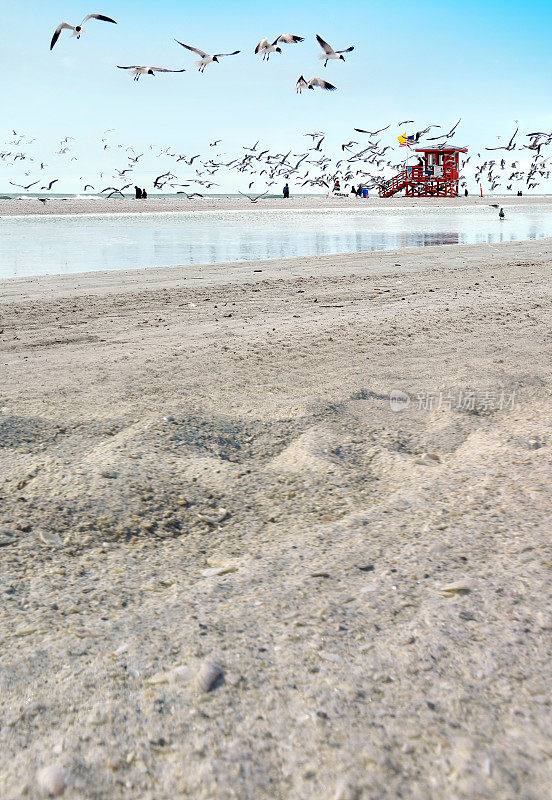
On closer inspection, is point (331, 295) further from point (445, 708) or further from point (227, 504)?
point (445, 708)

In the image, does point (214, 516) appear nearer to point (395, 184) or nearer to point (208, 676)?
point (208, 676)

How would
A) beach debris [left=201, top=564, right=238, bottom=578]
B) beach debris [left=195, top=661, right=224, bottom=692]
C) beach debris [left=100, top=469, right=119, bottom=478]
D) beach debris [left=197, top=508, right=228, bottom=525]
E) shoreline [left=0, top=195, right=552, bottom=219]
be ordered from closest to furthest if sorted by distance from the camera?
1. beach debris [left=195, top=661, right=224, bottom=692]
2. beach debris [left=201, top=564, right=238, bottom=578]
3. beach debris [left=197, top=508, right=228, bottom=525]
4. beach debris [left=100, top=469, right=119, bottom=478]
5. shoreline [left=0, top=195, right=552, bottom=219]

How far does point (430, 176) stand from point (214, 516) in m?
66.1

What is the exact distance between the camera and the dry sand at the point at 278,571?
133 centimetres

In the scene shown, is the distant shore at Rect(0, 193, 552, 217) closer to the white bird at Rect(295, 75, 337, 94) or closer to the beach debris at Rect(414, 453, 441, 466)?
the white bird at Rect(295, 75, 337, 94)

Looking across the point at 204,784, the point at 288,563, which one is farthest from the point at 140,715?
the point at 288,563

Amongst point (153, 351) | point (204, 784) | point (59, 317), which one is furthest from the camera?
point (59, 317)

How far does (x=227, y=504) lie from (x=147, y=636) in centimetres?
87

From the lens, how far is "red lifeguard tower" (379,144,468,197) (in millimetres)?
61156

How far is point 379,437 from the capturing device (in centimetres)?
318

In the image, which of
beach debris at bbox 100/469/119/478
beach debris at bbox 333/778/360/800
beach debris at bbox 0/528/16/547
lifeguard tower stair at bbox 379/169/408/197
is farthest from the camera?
lifeguard tower stair at bbox 379/169/408/197

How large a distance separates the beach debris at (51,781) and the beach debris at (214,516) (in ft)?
3.94

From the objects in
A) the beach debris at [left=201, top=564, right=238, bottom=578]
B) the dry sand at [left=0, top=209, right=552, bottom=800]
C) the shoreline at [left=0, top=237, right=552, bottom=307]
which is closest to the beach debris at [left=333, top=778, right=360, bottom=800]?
the dry sand at [left=0, top=209, right=552, bottom=800]

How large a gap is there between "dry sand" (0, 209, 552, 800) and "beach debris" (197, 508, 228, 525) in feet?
0.07
